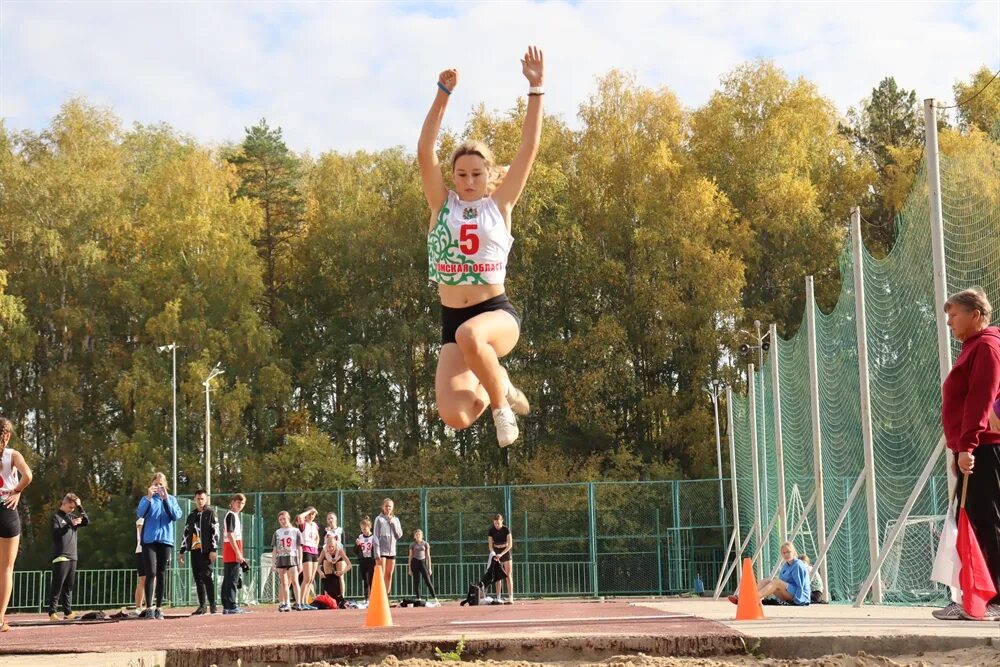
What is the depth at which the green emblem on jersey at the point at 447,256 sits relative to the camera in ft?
25.4

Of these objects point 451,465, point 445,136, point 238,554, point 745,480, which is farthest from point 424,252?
point 238,554

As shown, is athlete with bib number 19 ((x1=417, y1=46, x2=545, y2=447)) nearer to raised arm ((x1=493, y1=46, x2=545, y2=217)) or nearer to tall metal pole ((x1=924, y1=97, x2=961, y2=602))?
raised arm ((x1=493, y1=46, x2=545, y2=217))

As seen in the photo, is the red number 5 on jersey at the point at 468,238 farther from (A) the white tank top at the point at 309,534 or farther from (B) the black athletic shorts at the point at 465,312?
(A) the white tank top at the point at 309,534

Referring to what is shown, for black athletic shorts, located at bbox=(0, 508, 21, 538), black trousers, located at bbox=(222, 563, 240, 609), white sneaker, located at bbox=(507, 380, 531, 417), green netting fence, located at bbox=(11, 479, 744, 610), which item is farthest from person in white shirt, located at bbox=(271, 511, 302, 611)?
green netting fence, located at bbox=(11, 479, 744, 610)

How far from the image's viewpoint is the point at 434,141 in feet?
25.7

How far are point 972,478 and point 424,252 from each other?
38.1 metres

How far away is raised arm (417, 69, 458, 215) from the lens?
307 inches

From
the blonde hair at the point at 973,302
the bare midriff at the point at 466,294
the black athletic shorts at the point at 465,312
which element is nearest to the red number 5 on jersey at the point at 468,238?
the bare midriff at the point at 466,294

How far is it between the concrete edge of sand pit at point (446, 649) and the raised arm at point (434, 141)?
252 centimetres

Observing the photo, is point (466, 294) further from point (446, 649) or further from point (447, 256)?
point (446, 649)

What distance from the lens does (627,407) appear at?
44.4 meters

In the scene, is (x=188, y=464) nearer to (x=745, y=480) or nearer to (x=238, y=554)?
(x=745, y=480)

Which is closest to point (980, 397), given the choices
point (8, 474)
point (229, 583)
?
point (8, 474)

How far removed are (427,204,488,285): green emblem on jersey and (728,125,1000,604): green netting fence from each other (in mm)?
7286
